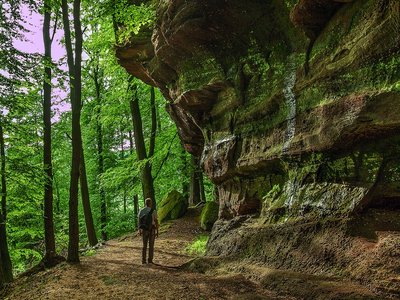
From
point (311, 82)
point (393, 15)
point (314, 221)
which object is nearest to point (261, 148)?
point (311, 82)

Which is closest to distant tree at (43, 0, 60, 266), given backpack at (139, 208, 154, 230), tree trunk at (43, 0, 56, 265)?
tree trunk at (43, 0, 56, 265)

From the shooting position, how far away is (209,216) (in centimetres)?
1695

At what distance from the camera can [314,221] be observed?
7.34 metres

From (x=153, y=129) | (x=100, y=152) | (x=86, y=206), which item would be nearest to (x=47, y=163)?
(x=86, y=206)

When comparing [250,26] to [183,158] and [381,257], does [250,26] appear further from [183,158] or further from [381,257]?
[183,158]

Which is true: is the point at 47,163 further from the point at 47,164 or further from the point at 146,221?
the point at 146,221

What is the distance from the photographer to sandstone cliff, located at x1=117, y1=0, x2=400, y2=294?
656 cm

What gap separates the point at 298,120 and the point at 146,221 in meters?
5.27

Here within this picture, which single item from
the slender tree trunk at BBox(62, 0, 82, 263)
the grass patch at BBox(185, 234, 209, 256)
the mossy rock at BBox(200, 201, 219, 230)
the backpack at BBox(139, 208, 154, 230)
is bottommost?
the grass patch at BBox(185, 234, 209, 256)

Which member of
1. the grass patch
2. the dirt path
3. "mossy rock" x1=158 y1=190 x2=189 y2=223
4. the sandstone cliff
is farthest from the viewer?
"mossy rock" x1=158 y1=190 x2=189 y2=223

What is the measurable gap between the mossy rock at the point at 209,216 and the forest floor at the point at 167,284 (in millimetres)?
6038

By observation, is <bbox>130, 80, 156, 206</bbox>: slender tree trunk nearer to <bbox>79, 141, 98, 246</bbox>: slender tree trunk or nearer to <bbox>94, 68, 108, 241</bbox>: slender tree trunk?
<bbox>79, 141, 98, 246</bbox>: slender tree trunk

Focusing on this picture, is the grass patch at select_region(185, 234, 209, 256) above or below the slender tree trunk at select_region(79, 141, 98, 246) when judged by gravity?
below

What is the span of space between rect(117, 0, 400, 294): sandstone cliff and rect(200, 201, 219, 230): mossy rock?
5.03m
